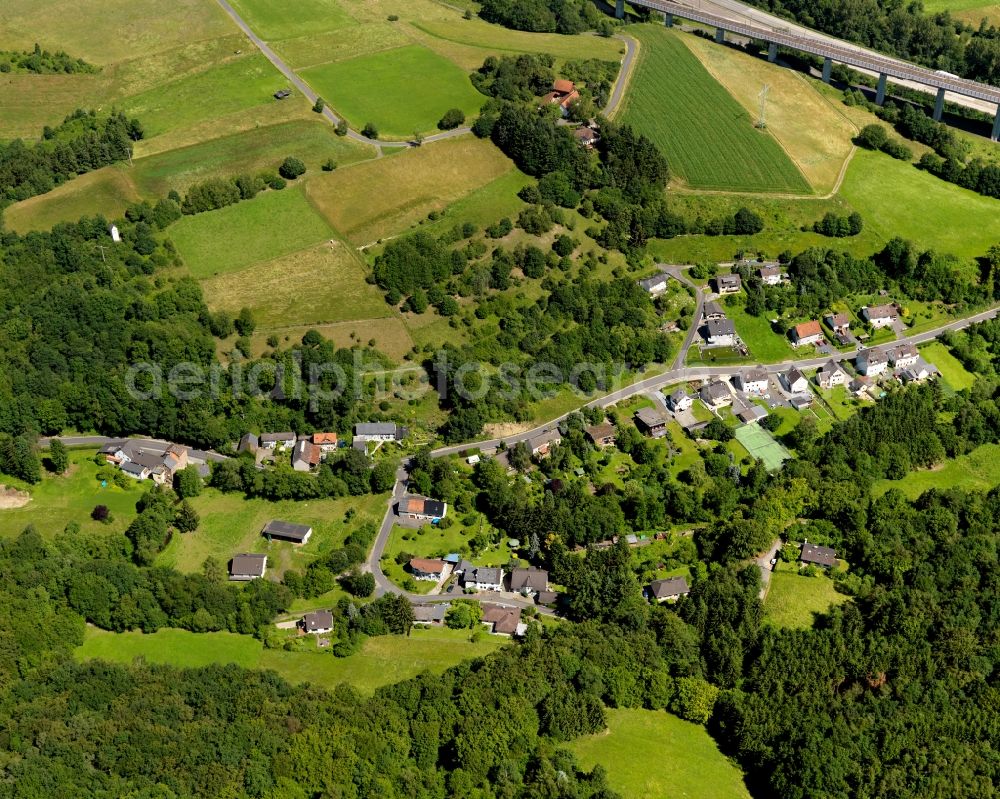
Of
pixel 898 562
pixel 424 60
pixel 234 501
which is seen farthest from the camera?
pixel 424 60

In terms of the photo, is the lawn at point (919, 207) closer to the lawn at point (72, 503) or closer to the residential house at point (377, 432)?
the residential house at point (377, 432)

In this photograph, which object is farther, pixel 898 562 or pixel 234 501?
pixel 234 501

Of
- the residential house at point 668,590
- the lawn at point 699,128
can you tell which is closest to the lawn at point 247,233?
the lawn at point 699,128

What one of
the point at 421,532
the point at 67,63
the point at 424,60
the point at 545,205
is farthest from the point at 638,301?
the point at 67,63

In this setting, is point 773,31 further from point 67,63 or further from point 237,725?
point 237,725

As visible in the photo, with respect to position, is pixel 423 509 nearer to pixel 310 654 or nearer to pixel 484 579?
pixel 484 579

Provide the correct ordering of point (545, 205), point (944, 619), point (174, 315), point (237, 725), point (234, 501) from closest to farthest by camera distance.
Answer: point (237, 725)
point (944, 619)
point (234, 501)
point (174, 315)
point (545, 205)

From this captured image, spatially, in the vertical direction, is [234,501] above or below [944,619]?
below
